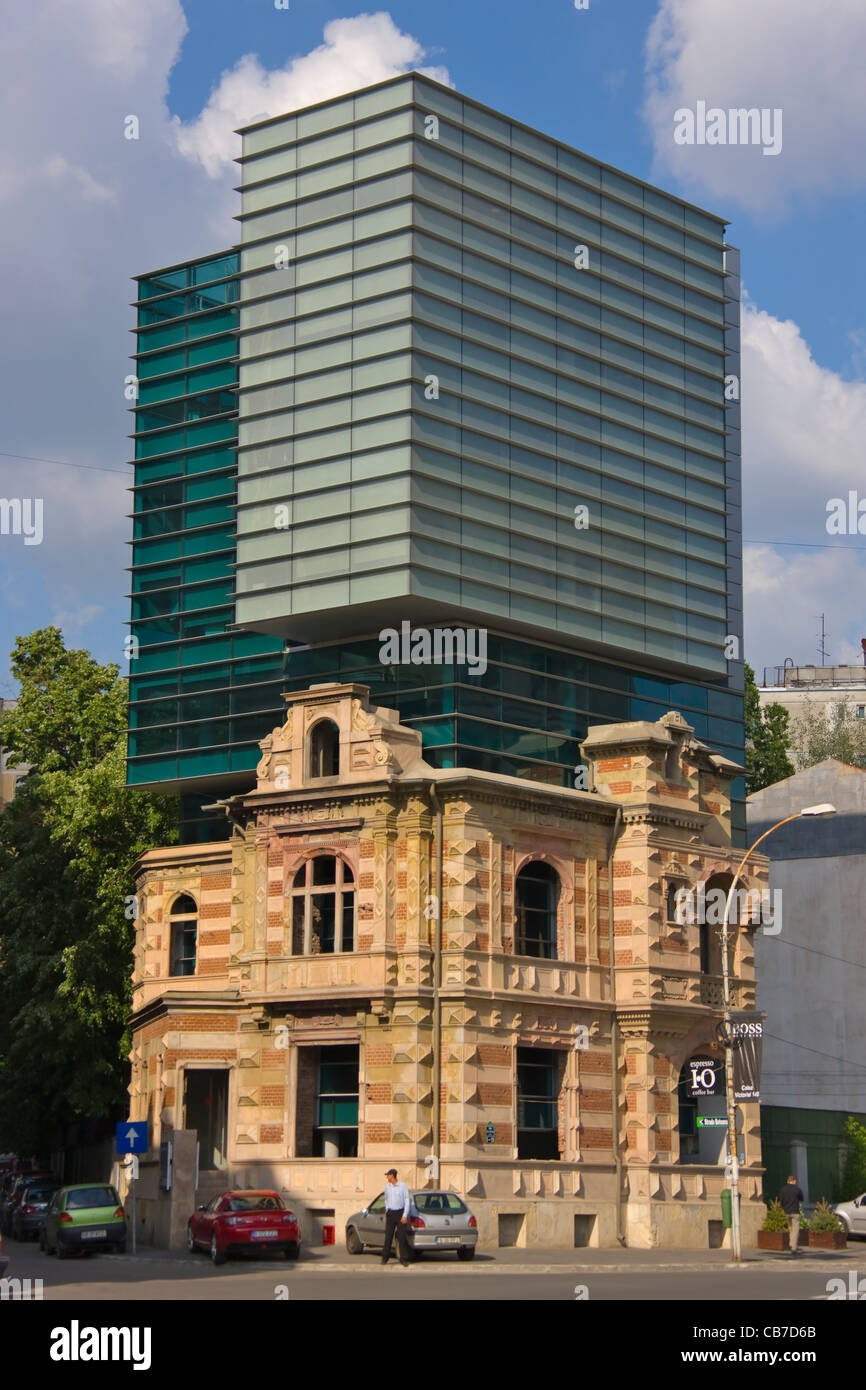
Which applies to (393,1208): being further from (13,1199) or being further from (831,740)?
(831,740)

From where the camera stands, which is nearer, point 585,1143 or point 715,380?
point 585,1143

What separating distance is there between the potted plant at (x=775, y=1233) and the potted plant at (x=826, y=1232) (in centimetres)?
147

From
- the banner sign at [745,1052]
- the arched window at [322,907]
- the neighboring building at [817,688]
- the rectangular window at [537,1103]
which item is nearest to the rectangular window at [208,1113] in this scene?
the arched window at [322,907]

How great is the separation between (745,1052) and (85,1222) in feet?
50.9

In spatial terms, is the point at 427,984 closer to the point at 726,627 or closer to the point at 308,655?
the point at 308,655

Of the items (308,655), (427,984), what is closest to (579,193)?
(308,655)

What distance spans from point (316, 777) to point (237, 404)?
1620 centimetres

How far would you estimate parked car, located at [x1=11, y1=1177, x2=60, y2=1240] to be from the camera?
53.7 meters

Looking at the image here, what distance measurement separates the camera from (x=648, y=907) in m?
50.1

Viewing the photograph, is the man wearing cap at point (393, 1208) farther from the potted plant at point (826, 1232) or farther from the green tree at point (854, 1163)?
the green tree at point (854, 1163)

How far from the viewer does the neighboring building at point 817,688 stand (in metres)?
134

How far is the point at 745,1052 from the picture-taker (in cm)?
4344

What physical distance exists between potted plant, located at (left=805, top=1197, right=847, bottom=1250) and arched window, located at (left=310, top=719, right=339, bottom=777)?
16.3 m

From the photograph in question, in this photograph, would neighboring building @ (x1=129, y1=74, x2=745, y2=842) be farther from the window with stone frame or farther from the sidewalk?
the sidewalk
